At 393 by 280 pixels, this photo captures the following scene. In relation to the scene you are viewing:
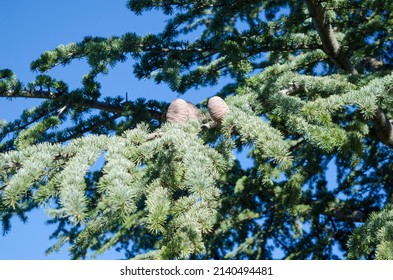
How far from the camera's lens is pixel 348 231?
16.0 ft

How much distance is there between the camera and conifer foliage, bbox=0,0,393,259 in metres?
1.86

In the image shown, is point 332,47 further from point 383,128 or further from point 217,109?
point 217,109

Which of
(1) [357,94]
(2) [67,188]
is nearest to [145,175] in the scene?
(2) [67,188]

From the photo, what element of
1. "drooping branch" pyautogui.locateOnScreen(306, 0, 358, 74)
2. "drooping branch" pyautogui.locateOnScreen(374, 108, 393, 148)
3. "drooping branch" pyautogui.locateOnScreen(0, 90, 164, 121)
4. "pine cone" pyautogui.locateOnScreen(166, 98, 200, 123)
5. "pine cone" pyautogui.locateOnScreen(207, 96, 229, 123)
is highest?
"drooping branch" pyautogui.locateOnScreen(306, 0, 358, 74)

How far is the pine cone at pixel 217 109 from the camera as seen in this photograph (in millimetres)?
2295

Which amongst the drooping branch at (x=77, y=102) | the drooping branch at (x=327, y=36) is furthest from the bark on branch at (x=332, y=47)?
the drooping branch at (x=77, y=102)

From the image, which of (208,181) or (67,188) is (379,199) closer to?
(208,181)

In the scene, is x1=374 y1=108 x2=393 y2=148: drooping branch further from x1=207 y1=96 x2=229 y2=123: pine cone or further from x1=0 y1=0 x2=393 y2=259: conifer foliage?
x1=207 y1=96 x2=229 y2=123: pine cone

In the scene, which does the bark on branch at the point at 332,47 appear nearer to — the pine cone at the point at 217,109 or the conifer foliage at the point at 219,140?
the conifer foliage at the point at 219,140

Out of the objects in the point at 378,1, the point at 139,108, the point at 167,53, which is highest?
the point at 378,1

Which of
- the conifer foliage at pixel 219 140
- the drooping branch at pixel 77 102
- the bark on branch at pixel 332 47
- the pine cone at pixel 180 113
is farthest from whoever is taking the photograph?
the bark on branch at pixel 332 47

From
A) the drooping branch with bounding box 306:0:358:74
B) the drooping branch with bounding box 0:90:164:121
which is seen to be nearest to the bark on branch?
the drooping branch with bounding box 306:0:358:74

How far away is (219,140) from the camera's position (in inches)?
88.4

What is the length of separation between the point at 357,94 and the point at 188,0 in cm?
196
